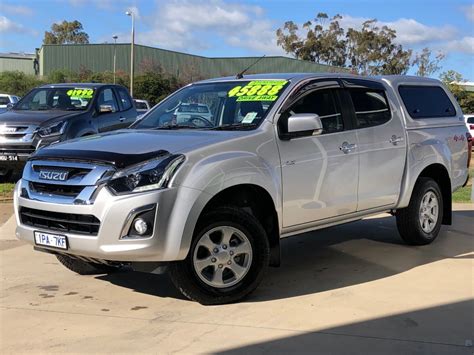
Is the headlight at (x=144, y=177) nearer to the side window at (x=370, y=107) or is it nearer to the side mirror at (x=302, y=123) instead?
the side mirror at (x=302, y=123)

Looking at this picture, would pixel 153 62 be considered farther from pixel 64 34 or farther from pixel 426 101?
pixel 426 101

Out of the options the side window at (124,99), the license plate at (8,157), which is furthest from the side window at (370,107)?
the side window at (124,99)

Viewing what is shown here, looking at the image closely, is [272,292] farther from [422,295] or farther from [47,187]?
[47,187]

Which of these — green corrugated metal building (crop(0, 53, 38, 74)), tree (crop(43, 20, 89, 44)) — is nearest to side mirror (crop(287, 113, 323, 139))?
green corrugated metal building (crop(0, 53, 38, 74))

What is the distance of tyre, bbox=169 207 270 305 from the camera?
4500 millimetres

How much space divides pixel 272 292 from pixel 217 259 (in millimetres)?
750

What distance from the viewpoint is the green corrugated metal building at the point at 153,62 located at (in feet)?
183

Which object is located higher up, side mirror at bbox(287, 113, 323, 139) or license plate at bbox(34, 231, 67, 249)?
side mirror at bbox(287, 113, 323, 139)

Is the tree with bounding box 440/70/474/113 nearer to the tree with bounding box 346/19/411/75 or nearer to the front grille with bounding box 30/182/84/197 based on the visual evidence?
the tree with bounding box 346/19/411/75

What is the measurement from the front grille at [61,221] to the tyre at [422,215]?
379 centimetres

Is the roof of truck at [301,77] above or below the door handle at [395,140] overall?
above

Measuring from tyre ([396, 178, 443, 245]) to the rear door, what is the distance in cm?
42

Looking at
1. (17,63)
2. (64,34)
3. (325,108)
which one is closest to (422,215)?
→ (325,108)

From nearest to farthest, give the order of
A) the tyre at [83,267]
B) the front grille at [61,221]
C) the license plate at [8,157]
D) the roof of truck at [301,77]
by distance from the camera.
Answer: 1. the front grille at [61,221]
2. the tyre at [83,267]
3. the roof of truck at [301,77]
4. the license plate at [8,157]
